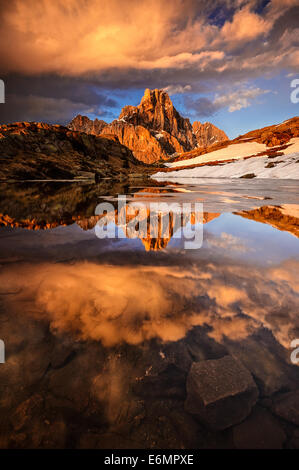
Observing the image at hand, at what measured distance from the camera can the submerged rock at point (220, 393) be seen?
1.62m

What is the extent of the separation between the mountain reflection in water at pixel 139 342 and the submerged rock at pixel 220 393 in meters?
0.04

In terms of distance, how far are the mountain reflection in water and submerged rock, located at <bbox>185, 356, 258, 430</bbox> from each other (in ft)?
0.13

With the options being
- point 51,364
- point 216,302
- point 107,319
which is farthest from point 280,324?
point 51,364

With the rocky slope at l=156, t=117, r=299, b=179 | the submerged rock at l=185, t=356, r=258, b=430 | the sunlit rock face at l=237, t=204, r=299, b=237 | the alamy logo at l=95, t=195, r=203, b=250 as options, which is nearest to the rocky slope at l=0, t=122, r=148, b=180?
the rocky slope at l=156, t=117, r=299, b=179

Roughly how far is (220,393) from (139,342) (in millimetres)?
823

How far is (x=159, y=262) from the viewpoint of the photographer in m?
4.05

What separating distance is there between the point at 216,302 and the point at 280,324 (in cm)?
72

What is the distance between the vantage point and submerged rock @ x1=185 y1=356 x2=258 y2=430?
1618 mm

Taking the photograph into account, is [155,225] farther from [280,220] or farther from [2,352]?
[2,352]

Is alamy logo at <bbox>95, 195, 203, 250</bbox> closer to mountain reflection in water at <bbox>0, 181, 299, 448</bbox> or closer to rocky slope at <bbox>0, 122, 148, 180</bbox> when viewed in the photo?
mountain reflection in water at <bbox>0, 181, 299, 448</bbox>

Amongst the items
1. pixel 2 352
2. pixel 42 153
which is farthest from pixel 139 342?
pixel 42 153

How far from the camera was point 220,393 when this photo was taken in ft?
5.73
